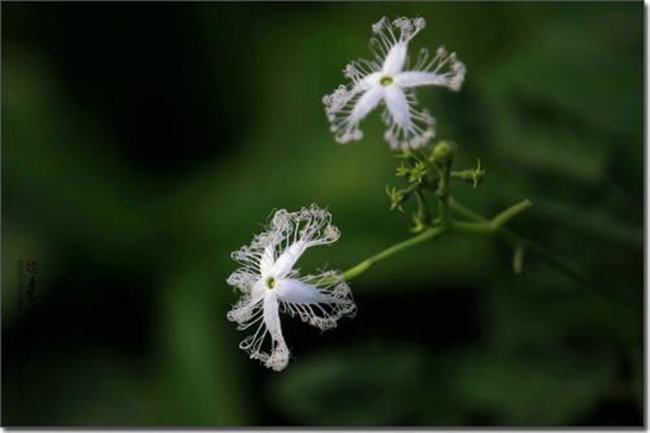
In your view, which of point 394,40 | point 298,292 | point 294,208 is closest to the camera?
point 298,292

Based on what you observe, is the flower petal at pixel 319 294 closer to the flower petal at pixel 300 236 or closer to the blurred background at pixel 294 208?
the flower petal at pixel 300 236

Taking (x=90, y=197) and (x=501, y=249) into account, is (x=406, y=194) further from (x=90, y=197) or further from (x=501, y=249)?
(x=90, y=197)

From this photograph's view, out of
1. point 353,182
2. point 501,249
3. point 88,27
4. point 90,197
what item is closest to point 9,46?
point 88,27

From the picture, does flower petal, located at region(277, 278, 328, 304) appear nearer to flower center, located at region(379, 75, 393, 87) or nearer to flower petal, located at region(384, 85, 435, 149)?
flower petal, located at region(384, 85, 435, 149)

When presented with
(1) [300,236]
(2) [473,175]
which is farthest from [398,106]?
(1) [300,236]

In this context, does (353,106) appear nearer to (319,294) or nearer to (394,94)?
(394,94)

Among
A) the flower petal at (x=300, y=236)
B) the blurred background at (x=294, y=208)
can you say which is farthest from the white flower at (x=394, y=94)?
the blurred background at (x=294, y=208)

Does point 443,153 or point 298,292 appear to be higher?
point 443,153
